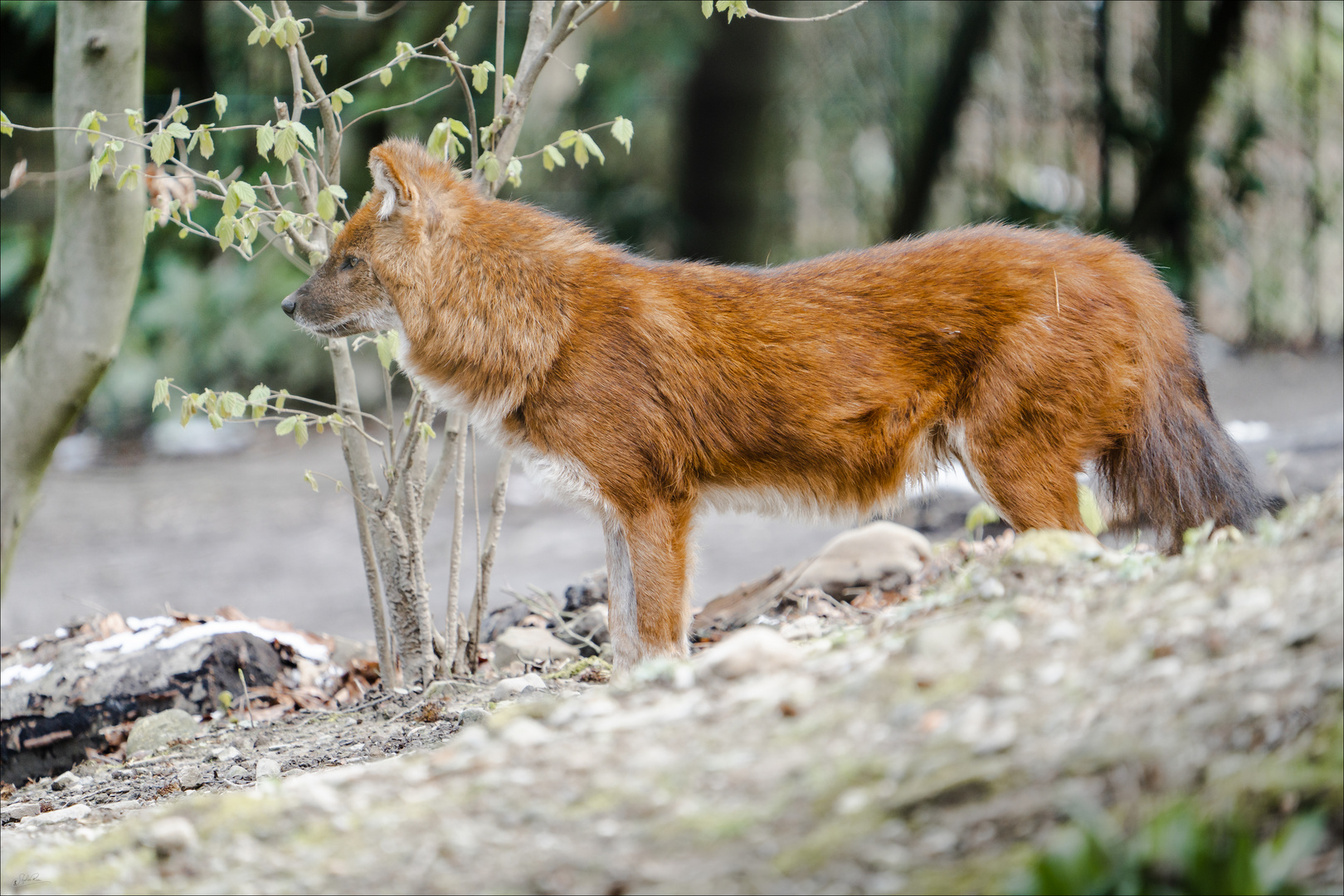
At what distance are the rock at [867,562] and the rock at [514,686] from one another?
1476 millimetres

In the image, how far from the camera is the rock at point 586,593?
20.7ft

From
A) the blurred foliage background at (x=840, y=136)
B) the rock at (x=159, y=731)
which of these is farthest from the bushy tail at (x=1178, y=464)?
the blurred foliage background at (x=840, y=136)

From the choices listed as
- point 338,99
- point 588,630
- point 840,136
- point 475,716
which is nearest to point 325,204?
point 338,99

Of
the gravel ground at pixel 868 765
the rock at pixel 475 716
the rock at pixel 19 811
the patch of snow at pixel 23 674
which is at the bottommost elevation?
the rock at pixel 19 811

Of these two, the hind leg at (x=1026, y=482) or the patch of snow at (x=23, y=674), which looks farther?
the patch of snow at (x=23, y=674)

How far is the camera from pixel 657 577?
4547mm

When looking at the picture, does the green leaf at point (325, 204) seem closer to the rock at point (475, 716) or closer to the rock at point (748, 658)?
the rock at point (475, 716)

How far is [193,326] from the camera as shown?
13031mm

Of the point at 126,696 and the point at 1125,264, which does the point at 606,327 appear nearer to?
the point at 1125,264

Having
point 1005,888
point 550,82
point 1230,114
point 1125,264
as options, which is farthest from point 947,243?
point 550,82

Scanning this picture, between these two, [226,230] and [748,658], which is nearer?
[748,658]

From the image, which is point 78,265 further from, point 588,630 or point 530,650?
point 588,630

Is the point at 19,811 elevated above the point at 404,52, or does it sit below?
below

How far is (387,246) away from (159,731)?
89.7 inches
